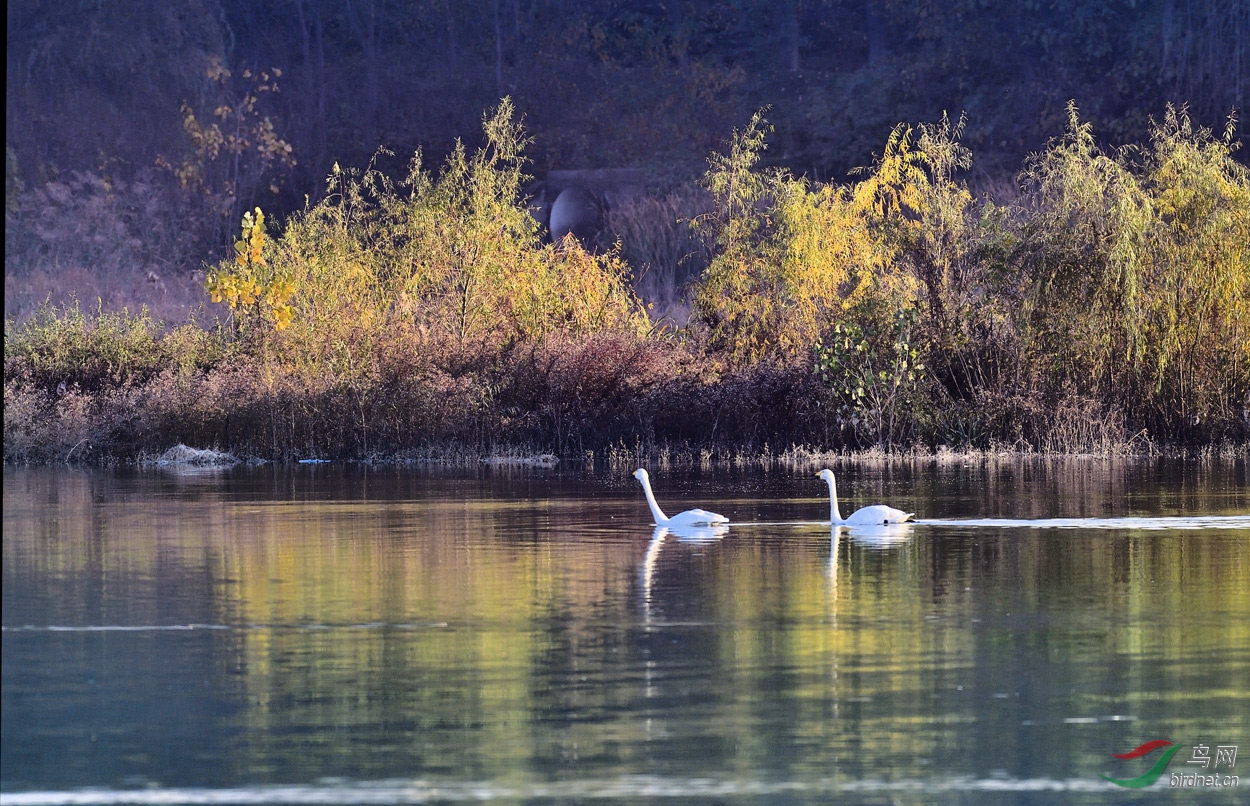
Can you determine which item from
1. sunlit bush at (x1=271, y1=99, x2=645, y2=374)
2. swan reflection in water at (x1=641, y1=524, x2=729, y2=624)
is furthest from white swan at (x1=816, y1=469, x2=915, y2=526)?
sunlit bush at (x1=271, y1=99, x2=645, y2=374)

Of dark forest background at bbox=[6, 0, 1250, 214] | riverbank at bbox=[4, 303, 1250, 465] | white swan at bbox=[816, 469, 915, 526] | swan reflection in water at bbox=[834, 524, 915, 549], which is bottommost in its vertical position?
swan reflection in water at bbox=[834, 524, 915, 549]

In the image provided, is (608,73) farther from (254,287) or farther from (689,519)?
(689,519)

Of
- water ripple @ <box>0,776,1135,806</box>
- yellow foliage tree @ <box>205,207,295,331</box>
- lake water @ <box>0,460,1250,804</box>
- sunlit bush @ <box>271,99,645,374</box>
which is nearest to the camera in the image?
water ripple @ <box>0,776,1135,806</box>

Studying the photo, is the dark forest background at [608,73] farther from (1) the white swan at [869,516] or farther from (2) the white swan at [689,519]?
(2) the white swan at [689,519]

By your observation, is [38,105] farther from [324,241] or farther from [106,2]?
[324,241]

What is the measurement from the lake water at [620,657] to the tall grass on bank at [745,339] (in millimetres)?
11079

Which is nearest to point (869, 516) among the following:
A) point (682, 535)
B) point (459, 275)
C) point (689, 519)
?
point (689, 519)

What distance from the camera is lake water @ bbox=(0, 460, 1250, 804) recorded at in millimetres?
8391

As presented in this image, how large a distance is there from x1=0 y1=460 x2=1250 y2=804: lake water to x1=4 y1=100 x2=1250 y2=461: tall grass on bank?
11.1m

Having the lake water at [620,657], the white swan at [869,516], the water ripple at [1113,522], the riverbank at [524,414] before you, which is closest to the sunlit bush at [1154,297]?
the riverbank at [524,414]

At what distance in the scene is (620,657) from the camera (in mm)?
11102

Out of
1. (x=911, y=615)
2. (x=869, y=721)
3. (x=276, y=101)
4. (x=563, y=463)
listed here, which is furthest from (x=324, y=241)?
(x=276, y=101)

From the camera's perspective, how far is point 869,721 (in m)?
9.26

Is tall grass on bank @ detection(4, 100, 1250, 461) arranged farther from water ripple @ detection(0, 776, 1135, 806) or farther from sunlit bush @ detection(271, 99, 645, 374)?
water ripple @ detection(0, 776, 1135, 806)
